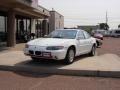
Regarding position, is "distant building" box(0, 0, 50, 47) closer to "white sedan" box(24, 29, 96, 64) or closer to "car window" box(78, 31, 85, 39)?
"car window" box(78, 31, 85, 39)

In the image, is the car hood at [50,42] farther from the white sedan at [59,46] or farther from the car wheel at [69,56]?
the car wheel at [69,56]

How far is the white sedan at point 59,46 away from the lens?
9.95 m

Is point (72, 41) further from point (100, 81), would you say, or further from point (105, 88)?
point (105, 88)

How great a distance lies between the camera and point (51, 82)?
8.20 meters

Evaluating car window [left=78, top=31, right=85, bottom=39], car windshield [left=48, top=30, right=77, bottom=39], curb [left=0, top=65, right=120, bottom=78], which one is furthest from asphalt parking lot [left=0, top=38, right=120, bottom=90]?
car window [left=78, top=31, right=85, bottom=39]

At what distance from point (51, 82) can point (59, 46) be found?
2.17 metres

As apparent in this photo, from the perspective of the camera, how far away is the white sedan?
32.6 feet

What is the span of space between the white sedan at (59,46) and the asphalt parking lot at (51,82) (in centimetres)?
97

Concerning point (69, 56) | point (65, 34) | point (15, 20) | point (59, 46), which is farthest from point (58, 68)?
point (15, 20)

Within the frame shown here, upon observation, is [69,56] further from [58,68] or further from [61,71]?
[61,71]

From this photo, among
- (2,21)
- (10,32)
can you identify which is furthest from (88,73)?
(2,21)

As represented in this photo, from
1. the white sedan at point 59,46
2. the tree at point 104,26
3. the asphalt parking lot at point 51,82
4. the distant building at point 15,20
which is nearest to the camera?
the asphalt parking lot at point 51,82

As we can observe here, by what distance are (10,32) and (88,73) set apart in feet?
32.9

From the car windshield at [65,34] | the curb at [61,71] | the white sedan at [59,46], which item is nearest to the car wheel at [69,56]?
the white sedan at [59,46]
